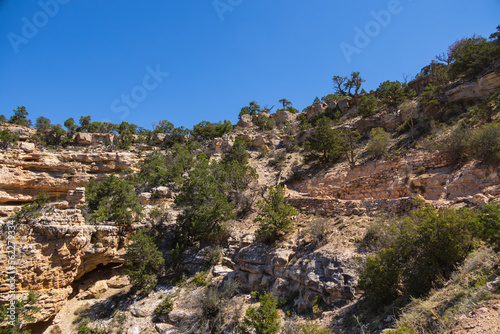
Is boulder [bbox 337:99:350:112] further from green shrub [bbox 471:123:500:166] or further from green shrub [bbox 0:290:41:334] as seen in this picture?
green shrub [bbox 0:290:41:334]

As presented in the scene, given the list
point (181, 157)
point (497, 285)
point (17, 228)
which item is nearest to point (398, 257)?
point (497, 285)

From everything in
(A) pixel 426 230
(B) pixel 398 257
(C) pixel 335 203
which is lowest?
(B) pixel 398 257

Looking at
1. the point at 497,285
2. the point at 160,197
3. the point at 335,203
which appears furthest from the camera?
the point at 160,197

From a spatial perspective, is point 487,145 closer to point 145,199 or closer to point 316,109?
point 145,199

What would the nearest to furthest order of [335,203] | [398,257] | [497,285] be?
[497,285] → [398,257] → [335,203]

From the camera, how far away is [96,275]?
46.8 feet

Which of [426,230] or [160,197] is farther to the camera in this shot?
[160,197]

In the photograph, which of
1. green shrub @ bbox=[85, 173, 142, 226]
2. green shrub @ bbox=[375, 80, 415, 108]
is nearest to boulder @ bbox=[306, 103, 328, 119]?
green shrub @ bbox=[375, 80, 415, 108]

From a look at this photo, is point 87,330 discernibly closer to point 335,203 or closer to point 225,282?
point 225,282

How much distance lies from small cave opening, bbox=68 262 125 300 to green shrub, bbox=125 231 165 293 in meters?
1.93

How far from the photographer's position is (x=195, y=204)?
1568 centimetres

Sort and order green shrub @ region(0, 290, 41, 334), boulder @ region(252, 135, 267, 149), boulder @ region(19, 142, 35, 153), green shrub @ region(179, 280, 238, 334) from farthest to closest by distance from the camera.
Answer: boulder @ region(252, 135, 267, 149)
boulder @ region(19, 142, 35, 153)
green shrub @ region(179, 280, 238, 334)
green shrub @ region(0, 290, 41, 334)

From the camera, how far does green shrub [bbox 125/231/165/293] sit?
1260 cm

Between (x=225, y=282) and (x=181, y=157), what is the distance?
18.0 metres
